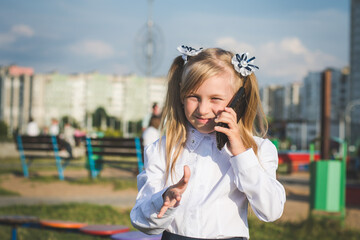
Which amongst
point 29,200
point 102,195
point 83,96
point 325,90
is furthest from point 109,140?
point 83,96

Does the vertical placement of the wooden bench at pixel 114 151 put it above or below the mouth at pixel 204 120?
below

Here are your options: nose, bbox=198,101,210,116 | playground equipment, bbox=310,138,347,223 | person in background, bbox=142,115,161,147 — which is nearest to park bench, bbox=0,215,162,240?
nose, bbox=198,101,210,116

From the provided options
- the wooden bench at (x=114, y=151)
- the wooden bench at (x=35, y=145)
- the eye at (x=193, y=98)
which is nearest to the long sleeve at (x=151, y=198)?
the eye at (x=193, y=98)

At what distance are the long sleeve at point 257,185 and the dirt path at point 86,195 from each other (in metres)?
4.83

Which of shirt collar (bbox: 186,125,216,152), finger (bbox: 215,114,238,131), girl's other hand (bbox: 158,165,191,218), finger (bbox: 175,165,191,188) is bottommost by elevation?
girl's other hand (bbox: 158,165,191,218)

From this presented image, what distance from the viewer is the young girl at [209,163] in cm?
165

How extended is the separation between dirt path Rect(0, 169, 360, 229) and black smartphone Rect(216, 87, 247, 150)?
478cm

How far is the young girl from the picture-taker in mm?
1646

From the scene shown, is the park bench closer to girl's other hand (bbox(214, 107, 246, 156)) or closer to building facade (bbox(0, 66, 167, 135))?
girl's other hand (bbox(214, 107, 246, 156))

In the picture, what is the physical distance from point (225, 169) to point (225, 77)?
344 millimetres

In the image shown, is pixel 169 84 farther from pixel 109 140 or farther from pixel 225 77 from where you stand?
pixel 109 140

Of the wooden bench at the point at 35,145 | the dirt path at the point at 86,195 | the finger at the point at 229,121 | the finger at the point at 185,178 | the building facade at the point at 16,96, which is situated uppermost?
the building facade at the point at 16,96

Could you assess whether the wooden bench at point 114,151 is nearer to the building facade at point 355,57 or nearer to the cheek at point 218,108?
the cheek at point 218,108

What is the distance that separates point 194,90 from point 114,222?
4.22m
